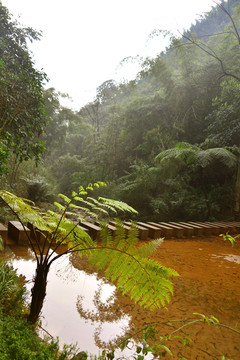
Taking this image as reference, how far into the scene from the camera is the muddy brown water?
155 centimetres

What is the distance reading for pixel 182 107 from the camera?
31.4ft

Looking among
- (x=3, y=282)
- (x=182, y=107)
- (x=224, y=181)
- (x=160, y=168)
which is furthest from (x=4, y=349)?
(x=182, y=107)

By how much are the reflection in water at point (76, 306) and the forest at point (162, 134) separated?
265 cm

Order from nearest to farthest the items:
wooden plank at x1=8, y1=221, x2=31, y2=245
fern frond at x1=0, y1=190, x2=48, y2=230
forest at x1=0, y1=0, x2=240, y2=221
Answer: fern frond at x1=0, y1=190, x2=48, y2=230 → wooden plank at x1=8, y1=221, x2=31, y2=245 → forest at x1=0, y1=0, x2=240, y2=221

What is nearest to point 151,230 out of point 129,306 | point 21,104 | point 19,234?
point 19,234

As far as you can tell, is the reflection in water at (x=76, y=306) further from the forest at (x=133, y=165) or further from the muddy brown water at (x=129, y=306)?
the forest at (x=133, y=165)

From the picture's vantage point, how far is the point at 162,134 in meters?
9.45

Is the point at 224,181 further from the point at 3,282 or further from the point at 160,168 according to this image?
the point at 3,282

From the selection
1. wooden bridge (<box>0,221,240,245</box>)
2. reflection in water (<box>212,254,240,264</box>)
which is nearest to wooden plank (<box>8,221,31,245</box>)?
wooden bridge (<box>0,221,240,245</box>)

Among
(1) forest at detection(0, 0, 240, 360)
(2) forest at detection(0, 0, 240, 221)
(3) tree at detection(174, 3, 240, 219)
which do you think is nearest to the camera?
(1) forest at detection(0, 0, 240, 360)

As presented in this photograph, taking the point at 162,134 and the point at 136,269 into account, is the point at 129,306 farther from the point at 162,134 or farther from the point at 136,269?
the point at 162,134

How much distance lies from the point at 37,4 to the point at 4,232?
5802 mm

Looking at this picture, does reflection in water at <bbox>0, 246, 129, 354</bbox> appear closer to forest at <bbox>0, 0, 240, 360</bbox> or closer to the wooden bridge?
forest at <bbox>0, 0, 240, 360</bbox>

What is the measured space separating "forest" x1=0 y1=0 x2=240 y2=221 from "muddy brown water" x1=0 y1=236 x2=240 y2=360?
9.50 ft
